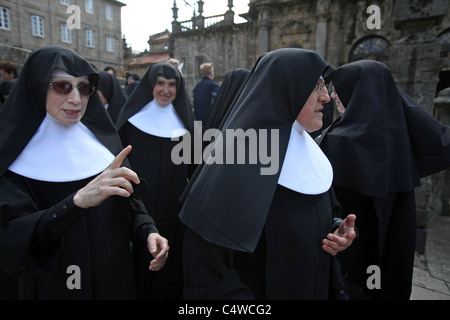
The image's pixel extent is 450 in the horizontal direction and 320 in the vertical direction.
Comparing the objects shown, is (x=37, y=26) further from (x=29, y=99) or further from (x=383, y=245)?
(x=383, y=245)

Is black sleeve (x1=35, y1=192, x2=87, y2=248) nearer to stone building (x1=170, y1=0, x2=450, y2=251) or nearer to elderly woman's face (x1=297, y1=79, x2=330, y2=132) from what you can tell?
elderly woman's face (x1=297, y1=79, x2=330, y2=132)

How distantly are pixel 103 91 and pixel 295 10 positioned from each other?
17150 millimetres

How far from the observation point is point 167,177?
11.4 ft

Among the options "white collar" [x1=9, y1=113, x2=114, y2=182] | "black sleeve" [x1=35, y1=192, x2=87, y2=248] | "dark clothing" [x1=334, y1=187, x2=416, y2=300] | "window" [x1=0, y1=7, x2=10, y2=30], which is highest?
"window" [x1=0, y1=7, x2=10, y2=30]

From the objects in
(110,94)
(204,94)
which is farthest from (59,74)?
(204,94)

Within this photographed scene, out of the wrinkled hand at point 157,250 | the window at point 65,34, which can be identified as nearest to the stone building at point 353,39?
the wrinkled hand at point 157,250

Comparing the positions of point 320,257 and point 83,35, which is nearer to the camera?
point 320,257

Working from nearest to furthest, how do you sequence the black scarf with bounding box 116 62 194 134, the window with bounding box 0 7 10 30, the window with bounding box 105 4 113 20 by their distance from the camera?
the black scarf with bounding box 116 62 194 134, the window with bounding box 0 7 10 30, the window with bounding box 105 4 113 20

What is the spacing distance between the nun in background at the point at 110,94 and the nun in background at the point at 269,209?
415cm

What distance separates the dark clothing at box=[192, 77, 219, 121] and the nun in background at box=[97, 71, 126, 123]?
231 cm

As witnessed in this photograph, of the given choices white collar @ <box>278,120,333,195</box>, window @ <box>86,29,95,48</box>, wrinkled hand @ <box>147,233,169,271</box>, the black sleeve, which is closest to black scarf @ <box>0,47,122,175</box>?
the black sleeve

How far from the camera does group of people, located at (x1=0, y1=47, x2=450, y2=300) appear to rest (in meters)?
1.38
